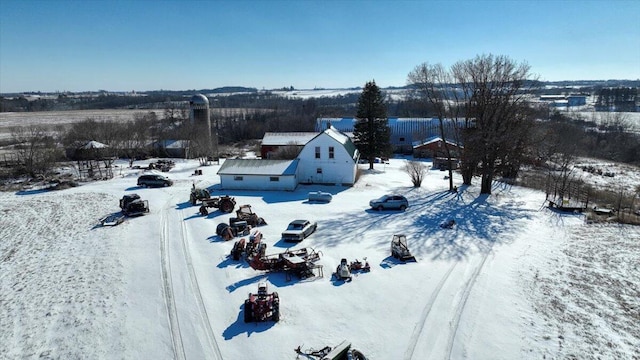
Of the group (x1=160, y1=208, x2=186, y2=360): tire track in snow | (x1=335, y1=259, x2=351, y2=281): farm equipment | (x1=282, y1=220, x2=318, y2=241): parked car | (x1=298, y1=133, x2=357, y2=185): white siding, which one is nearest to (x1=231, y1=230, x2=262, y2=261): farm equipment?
(x1=282, y1=220, x2=318, y2=241): parked car

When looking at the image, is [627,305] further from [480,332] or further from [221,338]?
[221,338]

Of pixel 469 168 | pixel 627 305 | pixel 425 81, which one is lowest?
pixel 627 305

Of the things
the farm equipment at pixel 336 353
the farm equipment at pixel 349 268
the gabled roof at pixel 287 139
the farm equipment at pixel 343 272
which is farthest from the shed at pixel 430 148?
the farm equipment at pixel 336 353

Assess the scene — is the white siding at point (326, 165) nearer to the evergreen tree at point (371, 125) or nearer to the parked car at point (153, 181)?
the evergreen tree at point (371, 125)

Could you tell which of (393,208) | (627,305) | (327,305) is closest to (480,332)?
(327,305)

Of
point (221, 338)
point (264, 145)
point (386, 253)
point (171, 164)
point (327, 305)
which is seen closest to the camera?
point (221, 338)

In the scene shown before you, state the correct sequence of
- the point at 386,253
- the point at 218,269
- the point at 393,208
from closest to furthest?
the point at 218,269 < the point at 386,253 < the point at 393,208

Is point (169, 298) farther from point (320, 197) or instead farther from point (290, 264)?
point (320, 197)
